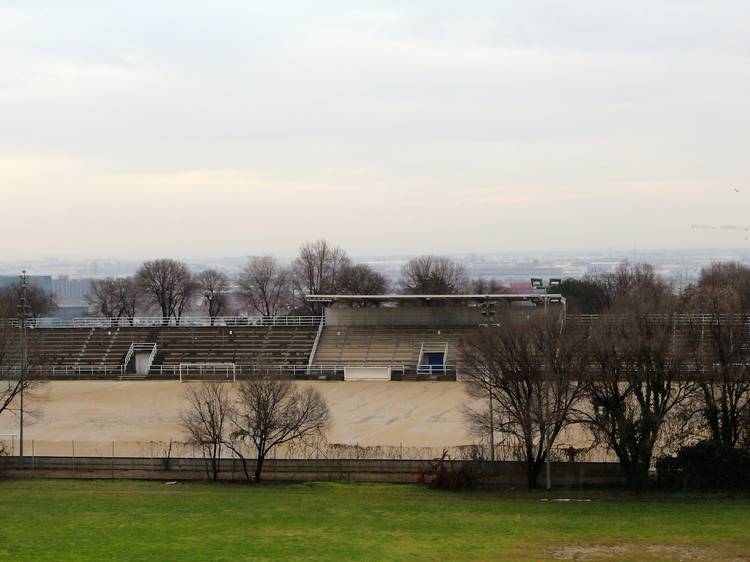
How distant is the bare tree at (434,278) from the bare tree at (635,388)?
71474mm

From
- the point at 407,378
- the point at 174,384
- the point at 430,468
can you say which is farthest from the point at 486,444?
the point at 174,384

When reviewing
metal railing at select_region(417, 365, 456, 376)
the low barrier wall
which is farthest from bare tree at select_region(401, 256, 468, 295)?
the low barrier wall

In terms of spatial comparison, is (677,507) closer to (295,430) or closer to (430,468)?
(430,468)

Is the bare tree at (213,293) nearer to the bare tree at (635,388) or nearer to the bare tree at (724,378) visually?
the bare tree at (724,378)

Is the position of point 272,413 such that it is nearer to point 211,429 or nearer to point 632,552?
point 211,429

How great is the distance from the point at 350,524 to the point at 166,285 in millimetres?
90275

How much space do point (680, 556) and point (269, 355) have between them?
5625 centimetres

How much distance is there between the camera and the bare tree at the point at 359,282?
369 feet

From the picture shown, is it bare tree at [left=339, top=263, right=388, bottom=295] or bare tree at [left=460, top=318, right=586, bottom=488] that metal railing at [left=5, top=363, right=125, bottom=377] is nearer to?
bare tree at [left=339, top=263, right=388, bottom=295]

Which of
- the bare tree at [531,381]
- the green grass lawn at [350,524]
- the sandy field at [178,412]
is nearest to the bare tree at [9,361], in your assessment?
the sandy field at [178,412]

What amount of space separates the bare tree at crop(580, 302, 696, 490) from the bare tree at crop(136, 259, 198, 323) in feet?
273

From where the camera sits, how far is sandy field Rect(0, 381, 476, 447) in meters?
47.4

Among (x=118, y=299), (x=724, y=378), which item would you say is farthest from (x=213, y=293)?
(x=724, y=378)

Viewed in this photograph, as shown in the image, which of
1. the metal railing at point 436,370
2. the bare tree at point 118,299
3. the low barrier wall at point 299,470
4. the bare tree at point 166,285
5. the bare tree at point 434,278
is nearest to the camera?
the low barrier wall at point 299,470
